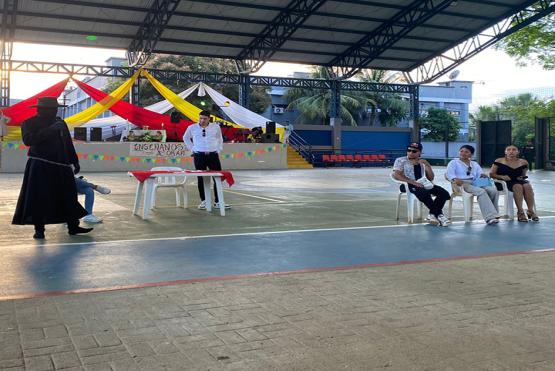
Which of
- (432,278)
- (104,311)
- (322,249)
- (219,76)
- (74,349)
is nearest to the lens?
(74,349)

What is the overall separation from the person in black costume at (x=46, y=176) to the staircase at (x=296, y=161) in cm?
2543

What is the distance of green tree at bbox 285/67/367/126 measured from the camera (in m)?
46.7

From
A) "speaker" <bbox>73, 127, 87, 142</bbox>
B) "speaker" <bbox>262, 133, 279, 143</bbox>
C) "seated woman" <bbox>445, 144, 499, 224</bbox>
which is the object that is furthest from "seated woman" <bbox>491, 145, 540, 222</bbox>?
"speaker" <bbox>262, 133, 279, 143</bbox>

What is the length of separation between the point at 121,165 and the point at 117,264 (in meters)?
21.0

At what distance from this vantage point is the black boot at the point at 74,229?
22.9 feet

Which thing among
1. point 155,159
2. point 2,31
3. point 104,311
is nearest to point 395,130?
point 155,159

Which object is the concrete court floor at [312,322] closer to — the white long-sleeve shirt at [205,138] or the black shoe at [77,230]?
the black shoe at [77,230]

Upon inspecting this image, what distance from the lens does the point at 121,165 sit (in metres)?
25.7

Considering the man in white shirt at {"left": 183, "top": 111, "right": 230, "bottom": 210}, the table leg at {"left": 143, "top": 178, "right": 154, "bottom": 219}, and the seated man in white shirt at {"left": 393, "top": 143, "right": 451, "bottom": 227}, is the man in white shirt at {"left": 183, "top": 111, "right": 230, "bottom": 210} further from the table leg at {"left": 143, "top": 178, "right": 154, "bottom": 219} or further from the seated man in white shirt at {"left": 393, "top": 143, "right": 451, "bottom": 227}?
the seated man in white shirt at {"left": 393, "top": 143, "right": 451, "bottom": 227}

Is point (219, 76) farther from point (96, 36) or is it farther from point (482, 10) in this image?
point (482, 10)

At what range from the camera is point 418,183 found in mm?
8500

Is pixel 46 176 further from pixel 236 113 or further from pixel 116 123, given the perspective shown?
pixel 236 113

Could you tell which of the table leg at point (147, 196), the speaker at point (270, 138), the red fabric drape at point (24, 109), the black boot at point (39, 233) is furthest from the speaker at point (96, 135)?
the black boot at point (39, 233)

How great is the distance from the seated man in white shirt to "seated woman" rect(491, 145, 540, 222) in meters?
1.20
